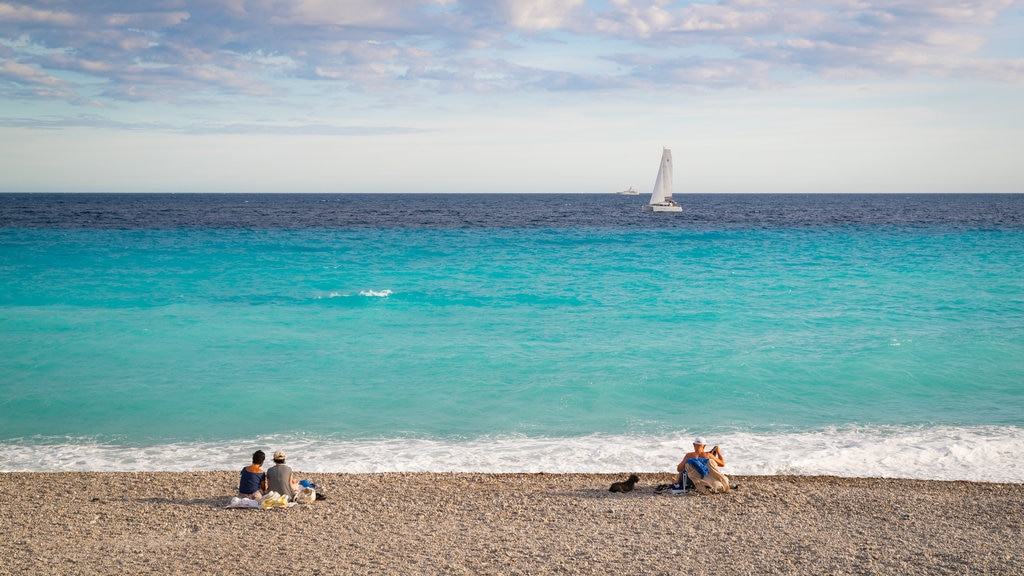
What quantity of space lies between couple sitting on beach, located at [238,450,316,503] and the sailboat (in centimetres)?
6492

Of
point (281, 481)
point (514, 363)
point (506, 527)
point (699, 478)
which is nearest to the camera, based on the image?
point (506, 527)

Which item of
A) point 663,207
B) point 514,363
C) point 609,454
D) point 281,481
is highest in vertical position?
point 663,207

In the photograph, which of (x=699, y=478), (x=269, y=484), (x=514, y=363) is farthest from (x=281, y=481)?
(x=514, y=363)

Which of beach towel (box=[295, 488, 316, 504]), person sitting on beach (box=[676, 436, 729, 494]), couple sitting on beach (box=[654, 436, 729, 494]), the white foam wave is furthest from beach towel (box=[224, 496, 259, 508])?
person sitting on beach (box=[676, 436, 729, 494])

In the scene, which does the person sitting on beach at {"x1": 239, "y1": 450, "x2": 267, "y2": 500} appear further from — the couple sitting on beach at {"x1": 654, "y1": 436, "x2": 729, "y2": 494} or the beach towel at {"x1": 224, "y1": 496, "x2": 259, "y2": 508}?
the couple sitting on beach at {"x1": 654, "y1": 436, "x2": 729, "y2": 494}

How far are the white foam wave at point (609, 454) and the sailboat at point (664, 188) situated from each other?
60188 millimetres

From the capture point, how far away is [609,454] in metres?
12.8

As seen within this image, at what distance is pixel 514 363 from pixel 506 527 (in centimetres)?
962

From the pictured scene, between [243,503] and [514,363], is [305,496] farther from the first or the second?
[514,363]

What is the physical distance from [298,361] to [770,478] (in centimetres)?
1237

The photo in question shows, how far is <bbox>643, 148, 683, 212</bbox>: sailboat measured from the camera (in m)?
72.1

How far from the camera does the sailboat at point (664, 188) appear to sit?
2837 inches

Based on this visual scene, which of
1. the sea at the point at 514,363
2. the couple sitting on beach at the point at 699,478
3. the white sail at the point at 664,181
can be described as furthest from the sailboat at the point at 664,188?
the couple sitting on beach at the point at 699,478

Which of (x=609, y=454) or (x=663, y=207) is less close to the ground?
(x=663, y=207)
